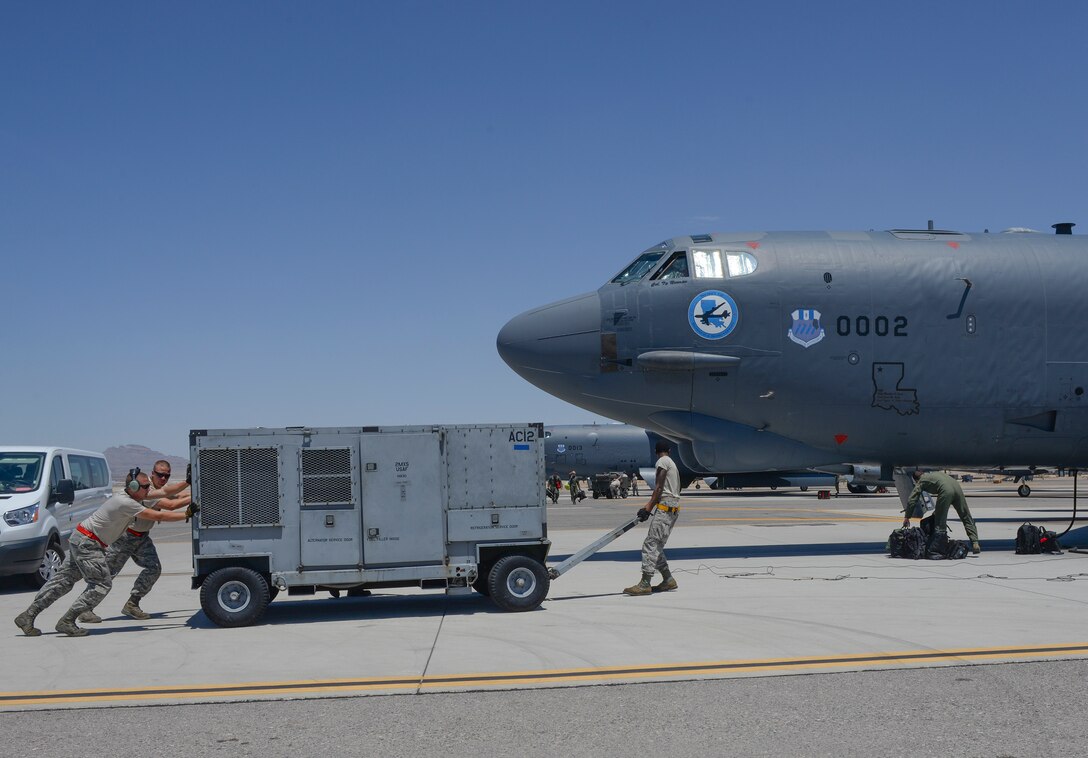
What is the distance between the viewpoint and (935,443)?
56.2 ft

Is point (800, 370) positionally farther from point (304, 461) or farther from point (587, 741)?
point (587, 741)

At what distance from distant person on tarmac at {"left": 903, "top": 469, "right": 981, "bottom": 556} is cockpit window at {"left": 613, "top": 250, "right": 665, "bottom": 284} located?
604cm

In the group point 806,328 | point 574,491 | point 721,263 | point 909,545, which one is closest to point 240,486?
point 721,263

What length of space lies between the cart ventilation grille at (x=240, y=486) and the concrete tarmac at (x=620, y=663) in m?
1.29

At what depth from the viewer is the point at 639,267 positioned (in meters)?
16.9

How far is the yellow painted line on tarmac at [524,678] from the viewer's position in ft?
24.9

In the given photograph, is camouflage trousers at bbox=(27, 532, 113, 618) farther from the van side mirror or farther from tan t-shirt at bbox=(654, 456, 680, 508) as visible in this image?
tan t-shirt at bbox=(654, 456, 680, 508)

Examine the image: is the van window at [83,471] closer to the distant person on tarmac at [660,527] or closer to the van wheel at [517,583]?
the van wheel at [517,583]

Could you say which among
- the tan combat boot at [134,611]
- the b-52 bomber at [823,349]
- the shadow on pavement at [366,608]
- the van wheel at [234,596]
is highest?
the b-52 bomber at [823,349]

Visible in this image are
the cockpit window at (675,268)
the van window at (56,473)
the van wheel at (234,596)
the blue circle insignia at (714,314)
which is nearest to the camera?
the van wheel at (234,596)

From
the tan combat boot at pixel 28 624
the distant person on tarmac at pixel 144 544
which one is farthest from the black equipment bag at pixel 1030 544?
the tan combat boot at pixel 28 624

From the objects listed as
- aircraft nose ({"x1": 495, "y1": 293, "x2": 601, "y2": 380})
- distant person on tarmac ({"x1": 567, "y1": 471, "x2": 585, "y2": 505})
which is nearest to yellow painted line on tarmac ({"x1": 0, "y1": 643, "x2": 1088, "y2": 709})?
aircraft nose ({"x1": 495, "y1": 293, "x2": 601, "y2": 380})

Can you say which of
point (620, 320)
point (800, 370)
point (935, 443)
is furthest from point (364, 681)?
point (935, 443)

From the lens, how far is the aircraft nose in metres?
16.5
